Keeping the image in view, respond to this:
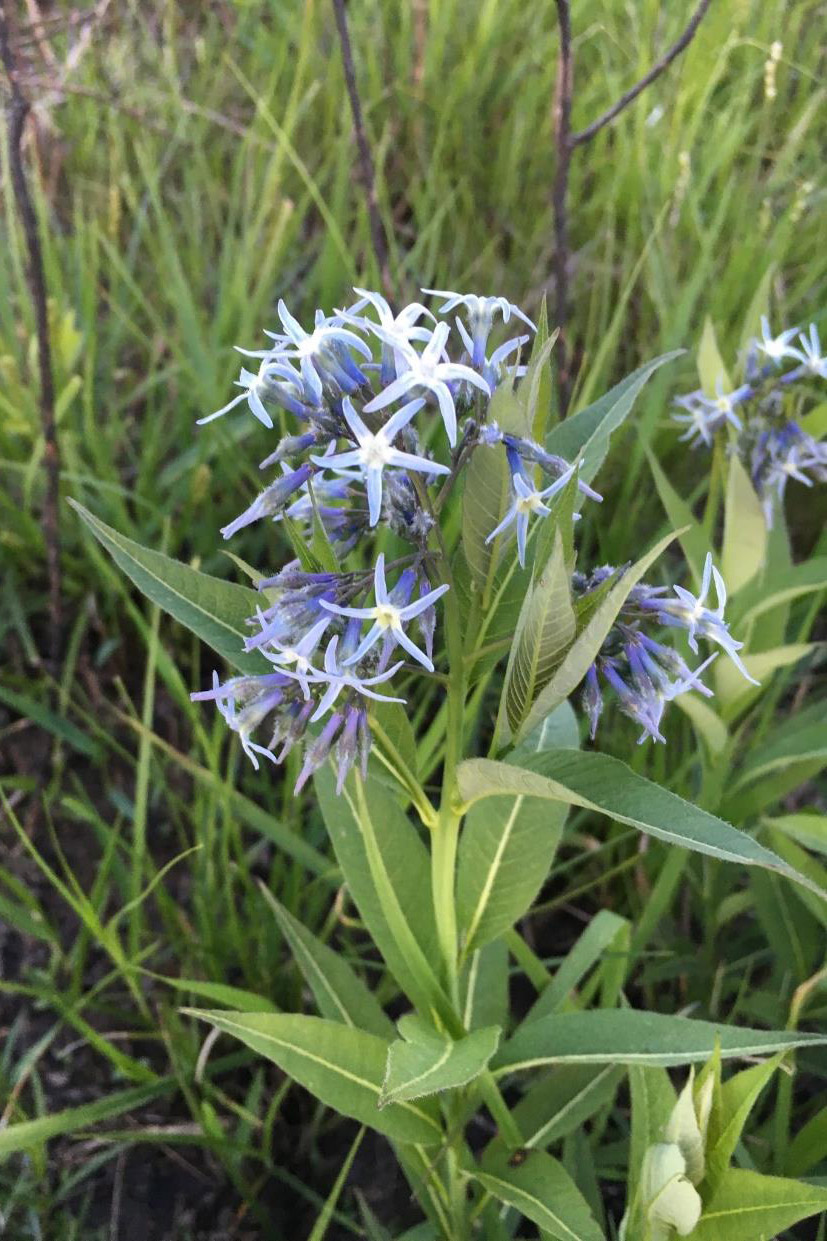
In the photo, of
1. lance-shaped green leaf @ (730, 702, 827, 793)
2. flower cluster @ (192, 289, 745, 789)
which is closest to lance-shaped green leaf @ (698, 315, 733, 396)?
lance-shaped green leaf @ (730, 702, 827, 793)

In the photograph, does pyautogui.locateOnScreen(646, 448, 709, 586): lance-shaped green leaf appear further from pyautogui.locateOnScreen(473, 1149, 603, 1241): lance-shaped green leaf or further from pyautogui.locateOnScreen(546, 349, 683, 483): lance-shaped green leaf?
pyautogui.locateOnScreen(473, 1149, 603, 1241): lance-shaped green leaf

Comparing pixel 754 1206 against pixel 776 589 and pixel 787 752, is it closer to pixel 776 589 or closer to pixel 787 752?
pixel 787 752

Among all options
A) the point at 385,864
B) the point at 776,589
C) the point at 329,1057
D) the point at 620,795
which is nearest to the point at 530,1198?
the point at 329,1057

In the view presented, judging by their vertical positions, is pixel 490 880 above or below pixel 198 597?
below

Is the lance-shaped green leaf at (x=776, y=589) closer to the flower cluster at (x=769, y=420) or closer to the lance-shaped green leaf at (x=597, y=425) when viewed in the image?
the flower cluster at (x=769, y=420)

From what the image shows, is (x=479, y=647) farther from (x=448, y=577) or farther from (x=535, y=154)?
(x=535, y=154)

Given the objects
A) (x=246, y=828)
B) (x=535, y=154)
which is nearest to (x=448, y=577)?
(x=246, y=828)

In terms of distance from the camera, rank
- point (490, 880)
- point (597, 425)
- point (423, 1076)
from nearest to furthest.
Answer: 1. point (423, 1076)
2. point (597, 425)
3. point (490, 880)
